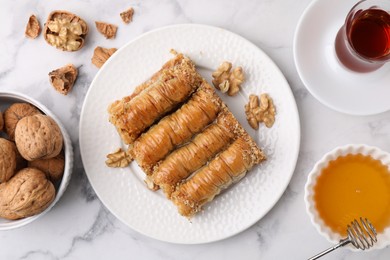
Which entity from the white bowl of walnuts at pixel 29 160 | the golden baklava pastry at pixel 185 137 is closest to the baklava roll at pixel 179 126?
the golden baklava pastry at pixel 185 137

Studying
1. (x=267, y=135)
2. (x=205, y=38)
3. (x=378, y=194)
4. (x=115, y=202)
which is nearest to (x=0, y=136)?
(x=115, y=202)

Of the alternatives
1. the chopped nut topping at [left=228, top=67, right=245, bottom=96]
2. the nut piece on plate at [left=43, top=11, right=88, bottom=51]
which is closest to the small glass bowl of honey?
the chopped nut topping at [left=228, top=67, right=245, bottom=96]

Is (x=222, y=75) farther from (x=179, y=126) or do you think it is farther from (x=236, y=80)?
(x=179, y=126)

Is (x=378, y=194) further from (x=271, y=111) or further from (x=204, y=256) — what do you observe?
(x=204, y=256)

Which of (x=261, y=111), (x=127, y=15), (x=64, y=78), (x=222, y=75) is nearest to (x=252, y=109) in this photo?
(x=261, y=111)

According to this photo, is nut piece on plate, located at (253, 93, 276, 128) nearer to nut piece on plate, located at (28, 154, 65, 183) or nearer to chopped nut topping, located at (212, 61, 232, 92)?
chopped nut topping, located at (212, 61, 232, 92)
